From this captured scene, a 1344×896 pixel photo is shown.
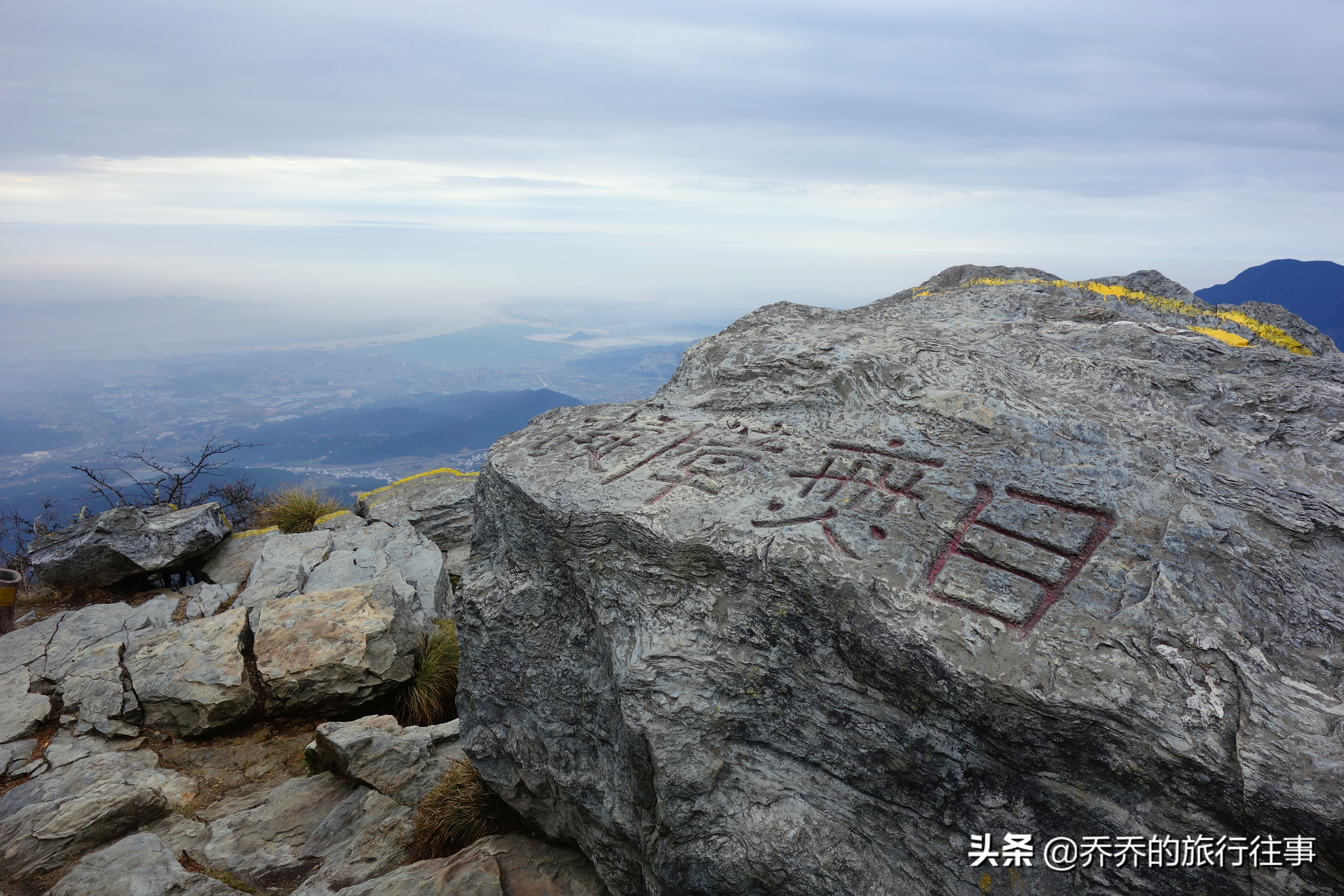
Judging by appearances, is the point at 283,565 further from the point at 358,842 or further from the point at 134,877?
the point at 358,842

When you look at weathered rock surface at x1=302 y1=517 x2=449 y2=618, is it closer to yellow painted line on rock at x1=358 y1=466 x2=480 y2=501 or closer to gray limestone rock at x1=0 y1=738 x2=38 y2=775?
yellow painted line on rock at x1=358 y1=466 x2=480 y2=501

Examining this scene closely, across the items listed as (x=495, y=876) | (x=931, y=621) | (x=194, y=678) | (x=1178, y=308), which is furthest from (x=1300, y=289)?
(x=194, y=678)

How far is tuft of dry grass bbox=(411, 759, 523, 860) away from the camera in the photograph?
5934 mm

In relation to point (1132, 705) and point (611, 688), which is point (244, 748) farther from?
→ point (1132, 705)

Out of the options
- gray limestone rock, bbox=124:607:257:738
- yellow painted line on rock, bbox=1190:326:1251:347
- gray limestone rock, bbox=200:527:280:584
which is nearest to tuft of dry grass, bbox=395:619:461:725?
gray limestone rock, bbox=124:607:257:738

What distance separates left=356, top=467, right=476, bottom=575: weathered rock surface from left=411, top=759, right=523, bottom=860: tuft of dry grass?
6.12 m

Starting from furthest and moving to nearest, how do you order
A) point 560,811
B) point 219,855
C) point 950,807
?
point 219,855, point 560,811, point 950,807

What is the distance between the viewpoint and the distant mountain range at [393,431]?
269 ft

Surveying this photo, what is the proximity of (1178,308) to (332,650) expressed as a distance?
1098 cm

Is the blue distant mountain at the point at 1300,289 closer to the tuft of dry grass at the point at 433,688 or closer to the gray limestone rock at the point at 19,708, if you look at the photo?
the tuft of dry grass at the point at 433,688

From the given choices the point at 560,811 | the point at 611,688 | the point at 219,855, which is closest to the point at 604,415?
the point at 611,688

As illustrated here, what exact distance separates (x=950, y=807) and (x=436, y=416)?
106m

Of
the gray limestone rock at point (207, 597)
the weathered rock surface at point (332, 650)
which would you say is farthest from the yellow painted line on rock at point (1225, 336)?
the gray limestone rock at point (207, 597)

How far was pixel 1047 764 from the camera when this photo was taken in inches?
132
